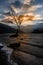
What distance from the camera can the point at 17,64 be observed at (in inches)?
330

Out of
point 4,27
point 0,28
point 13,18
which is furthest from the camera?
point 4,27

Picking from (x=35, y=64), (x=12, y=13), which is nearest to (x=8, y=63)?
(x=35, y=64)

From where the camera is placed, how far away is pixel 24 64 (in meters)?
8.55

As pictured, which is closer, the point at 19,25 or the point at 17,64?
the point at 17,64

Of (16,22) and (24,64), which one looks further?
(16,22)

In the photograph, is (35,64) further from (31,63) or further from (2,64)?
(2,64)

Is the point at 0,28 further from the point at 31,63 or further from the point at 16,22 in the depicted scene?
the point at 31,63

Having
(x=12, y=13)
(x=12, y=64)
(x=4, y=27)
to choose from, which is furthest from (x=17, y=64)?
(x=4, y=27)

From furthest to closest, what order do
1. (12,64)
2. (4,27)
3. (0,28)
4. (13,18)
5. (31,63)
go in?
(4,27) → (0,28) → (13,18) → (31,63) → (12,64)

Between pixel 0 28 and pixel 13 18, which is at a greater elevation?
pixel 13 18

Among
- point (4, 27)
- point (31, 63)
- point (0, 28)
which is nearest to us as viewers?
point (31, 63)

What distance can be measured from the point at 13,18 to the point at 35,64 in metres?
26.7

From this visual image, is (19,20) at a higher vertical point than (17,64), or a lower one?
higher

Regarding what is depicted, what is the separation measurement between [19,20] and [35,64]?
2753cm
